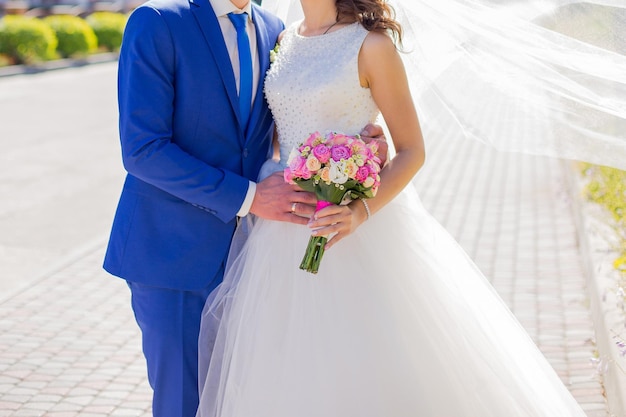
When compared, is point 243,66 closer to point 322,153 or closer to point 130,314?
point 322,153

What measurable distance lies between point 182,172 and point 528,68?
1501mm

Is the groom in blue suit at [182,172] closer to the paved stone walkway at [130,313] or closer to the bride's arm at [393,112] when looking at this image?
the bride's arm at [393,112]

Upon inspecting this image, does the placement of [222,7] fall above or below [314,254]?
above

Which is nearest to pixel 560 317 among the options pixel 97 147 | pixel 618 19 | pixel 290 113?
pixel 618 19

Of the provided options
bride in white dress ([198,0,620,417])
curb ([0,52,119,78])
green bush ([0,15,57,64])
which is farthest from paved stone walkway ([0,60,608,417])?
green bush ([0,15,57,64])

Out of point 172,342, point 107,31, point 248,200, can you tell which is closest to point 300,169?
point 248,200

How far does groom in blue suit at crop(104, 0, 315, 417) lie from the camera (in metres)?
3.13

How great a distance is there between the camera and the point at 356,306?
3.26m

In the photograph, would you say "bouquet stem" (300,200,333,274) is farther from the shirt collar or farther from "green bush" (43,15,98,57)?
"green bush" (43,15,98,57)

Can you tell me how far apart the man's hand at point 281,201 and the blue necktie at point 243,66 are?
0.98ft

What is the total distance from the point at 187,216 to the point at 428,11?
1.32m

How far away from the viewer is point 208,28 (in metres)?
Answer: 3.26

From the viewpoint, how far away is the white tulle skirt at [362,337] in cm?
315

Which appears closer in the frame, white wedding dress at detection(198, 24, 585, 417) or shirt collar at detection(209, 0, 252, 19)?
white wedding dress at detection(198, 24, 585, 417)
